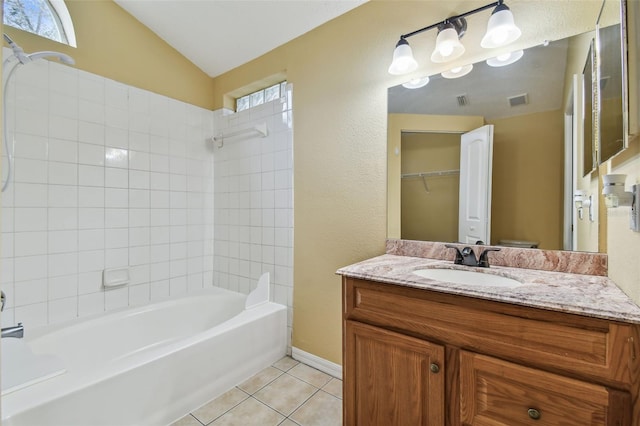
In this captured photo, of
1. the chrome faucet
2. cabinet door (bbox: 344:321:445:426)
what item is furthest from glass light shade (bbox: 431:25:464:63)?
cabinet door (bbox: 344:321:445:426)

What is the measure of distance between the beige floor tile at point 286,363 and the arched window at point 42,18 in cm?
257

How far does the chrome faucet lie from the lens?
56.1 inches

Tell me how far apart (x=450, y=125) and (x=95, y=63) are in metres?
2.39

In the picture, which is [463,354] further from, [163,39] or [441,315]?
[163,39]

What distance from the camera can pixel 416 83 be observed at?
171cm

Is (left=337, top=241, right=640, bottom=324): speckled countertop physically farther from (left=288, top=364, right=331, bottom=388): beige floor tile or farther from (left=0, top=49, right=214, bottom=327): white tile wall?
(left=0, top=49, right=214, bottom=327): white tile wall

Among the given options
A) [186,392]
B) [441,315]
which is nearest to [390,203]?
[441,315]

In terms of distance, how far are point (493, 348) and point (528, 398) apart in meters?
0.16

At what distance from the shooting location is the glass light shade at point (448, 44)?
148 cm

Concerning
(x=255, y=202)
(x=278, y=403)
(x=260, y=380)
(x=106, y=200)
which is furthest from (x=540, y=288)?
(x=106, y=200)

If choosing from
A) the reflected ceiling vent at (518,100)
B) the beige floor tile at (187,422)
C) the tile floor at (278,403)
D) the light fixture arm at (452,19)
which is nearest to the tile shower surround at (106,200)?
the tile floor at (278,403)

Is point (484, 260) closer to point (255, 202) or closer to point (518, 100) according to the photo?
point (518, 100)

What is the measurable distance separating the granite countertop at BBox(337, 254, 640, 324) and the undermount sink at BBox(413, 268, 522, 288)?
0.8 inches

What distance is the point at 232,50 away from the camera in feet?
8.03
